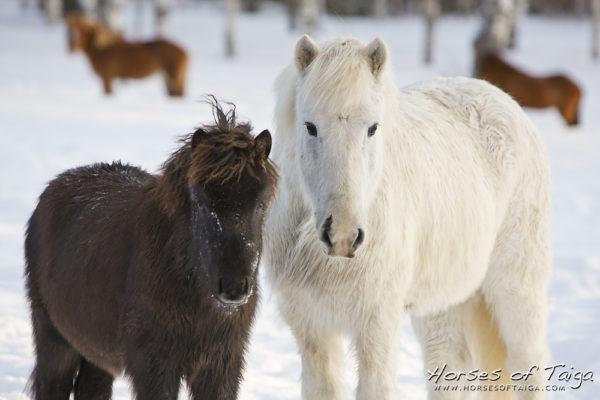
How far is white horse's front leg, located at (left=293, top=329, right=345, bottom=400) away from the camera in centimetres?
351

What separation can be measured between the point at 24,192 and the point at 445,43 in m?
20.6

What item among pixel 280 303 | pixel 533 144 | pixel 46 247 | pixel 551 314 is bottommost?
pixel 551 314

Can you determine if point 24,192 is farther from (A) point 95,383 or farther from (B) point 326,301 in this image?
(B) point 326,301

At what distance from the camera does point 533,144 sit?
14.4ft

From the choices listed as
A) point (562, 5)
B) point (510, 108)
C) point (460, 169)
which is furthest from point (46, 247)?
point (562, 5)

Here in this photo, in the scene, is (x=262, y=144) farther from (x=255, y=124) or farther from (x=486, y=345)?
(x=255, y=124)

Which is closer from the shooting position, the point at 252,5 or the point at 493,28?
the point at 493,28

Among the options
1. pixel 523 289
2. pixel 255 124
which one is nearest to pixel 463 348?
pixel 523 289

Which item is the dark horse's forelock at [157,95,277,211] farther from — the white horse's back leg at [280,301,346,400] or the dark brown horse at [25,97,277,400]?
the white horse's back leg at [280,301,346,400]

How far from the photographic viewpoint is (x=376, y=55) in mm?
3240

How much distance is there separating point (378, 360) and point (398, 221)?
0.68 metres

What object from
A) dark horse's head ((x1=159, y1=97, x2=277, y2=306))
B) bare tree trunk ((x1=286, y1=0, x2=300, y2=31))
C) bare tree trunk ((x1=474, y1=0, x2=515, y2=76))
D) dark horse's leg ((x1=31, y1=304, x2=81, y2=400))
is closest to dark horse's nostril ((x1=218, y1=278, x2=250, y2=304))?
dark horse's head ((x1=159, y1=97, x2=277, y2=306))

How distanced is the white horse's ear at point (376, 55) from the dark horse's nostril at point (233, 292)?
4.13 ft

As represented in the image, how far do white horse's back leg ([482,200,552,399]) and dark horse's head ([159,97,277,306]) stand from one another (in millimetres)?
1952
